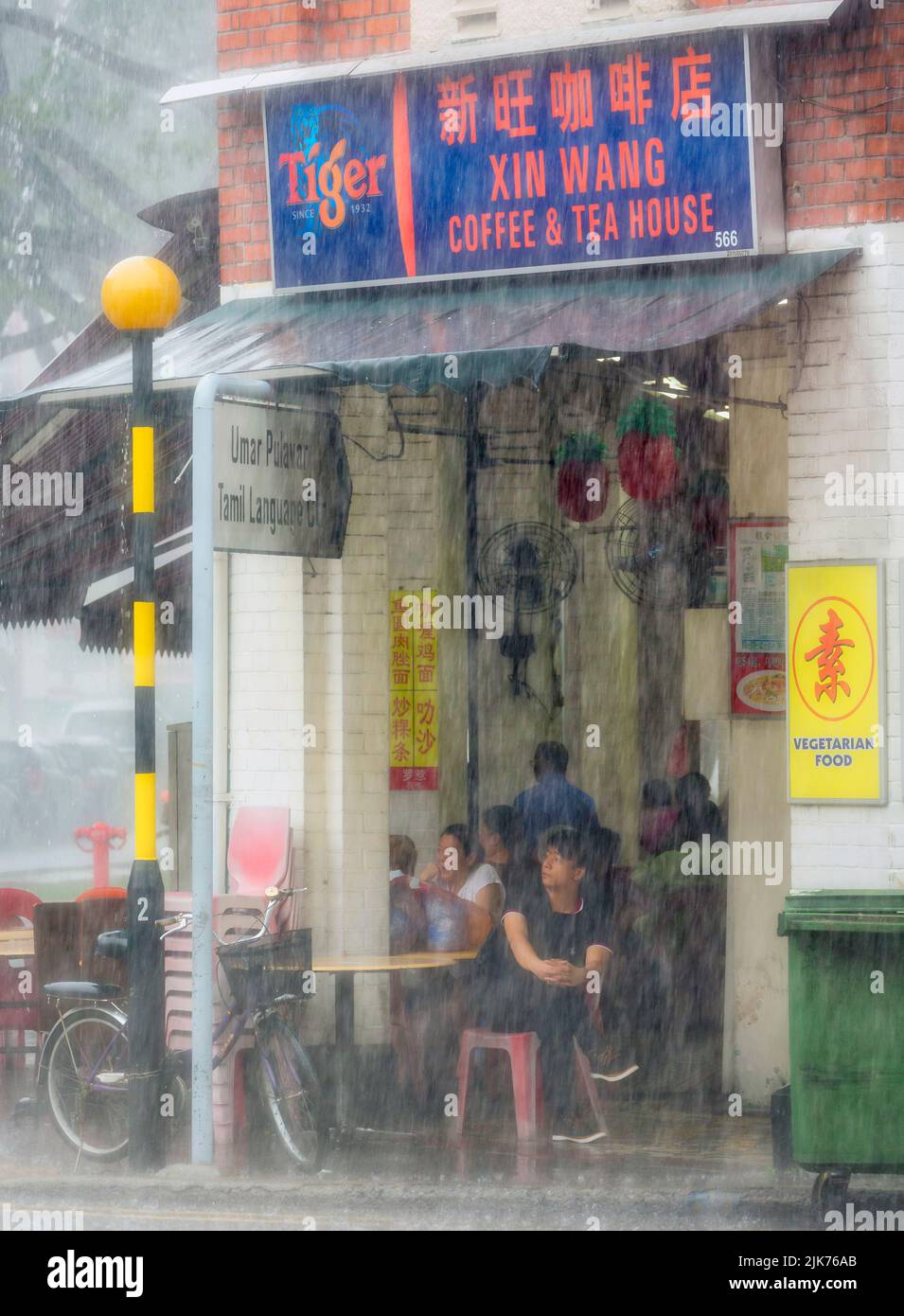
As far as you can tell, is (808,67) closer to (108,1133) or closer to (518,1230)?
(518,1230)

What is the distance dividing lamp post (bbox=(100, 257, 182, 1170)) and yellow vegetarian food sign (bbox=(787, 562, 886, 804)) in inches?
118

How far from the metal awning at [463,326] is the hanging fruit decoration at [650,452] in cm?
104

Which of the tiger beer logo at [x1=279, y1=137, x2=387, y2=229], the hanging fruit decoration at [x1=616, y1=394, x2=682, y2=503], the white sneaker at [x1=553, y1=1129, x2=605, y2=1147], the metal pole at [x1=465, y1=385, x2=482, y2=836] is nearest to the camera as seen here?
the white sneaker at [x1=553, y1=1129, x2=605, y2=1147]

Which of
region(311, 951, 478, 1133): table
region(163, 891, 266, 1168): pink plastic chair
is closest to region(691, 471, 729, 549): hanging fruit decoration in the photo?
region(311, 951, 478, 1133): table

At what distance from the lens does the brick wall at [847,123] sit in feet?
30.0

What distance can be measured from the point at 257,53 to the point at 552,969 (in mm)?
5276

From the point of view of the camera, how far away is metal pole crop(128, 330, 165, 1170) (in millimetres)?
8852

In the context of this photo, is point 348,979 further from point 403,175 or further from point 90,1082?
point 403,175

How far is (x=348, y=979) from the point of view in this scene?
10203mm

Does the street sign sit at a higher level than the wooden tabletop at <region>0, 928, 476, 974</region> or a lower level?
higher

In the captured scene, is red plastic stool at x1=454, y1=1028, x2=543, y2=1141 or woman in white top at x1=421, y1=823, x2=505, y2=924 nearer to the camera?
red plastic stool at x1=454, y1=1028, x2=543, y2=1141

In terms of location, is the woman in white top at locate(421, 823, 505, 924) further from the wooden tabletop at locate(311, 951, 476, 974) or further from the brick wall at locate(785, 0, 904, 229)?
the brick wall at locate(785, 0, 904, 229)

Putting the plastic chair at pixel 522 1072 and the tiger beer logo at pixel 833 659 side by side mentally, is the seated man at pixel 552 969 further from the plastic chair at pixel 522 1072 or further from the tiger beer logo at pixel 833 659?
the tiger beer logo at pixel 833 659
